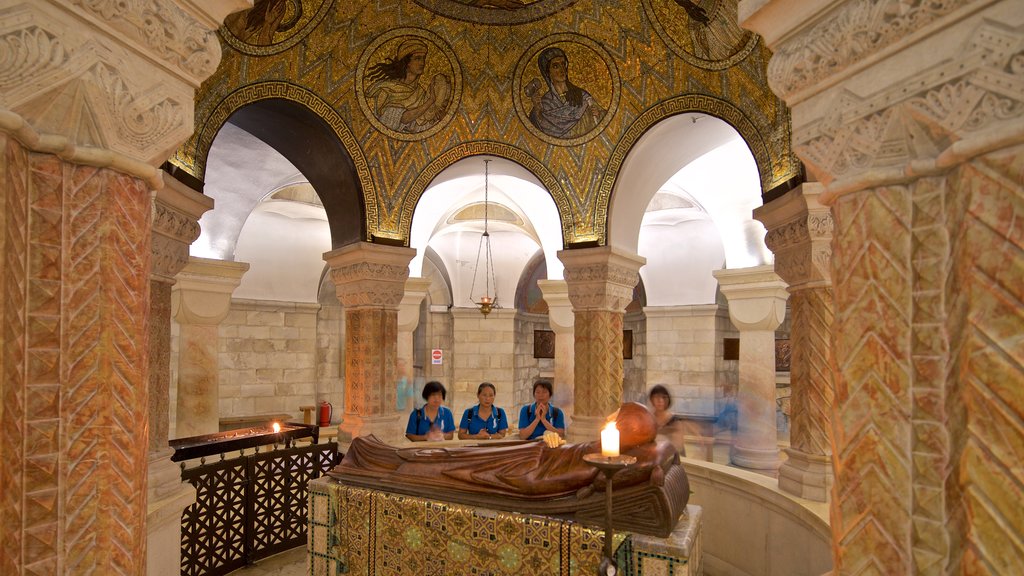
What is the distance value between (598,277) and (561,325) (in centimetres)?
295

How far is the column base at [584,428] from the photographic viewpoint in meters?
6.30

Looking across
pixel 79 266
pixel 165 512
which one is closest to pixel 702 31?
pixel 79 266

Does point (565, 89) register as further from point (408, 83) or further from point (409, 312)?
point (409, 312)

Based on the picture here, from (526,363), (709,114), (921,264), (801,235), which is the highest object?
(709,114)

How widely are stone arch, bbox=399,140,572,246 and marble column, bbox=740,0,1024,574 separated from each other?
4879 mm

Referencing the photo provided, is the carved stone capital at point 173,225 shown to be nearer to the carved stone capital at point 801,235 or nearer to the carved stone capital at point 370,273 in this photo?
the carved stone capital at point 370,273

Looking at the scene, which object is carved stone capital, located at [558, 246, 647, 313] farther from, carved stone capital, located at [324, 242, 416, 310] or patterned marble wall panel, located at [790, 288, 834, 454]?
patterned marble wall panel, located at [790, 288, 834, 454]

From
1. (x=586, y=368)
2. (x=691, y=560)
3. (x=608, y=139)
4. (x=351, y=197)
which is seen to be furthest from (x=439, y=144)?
(x=691, y=560)

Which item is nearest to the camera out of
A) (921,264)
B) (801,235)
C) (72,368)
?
(921,264)

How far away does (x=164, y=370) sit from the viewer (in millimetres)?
4344

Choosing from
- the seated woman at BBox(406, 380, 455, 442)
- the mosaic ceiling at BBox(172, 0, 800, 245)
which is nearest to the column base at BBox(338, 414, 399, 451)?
the seated woman at BBox(406, 380, 455, 442)

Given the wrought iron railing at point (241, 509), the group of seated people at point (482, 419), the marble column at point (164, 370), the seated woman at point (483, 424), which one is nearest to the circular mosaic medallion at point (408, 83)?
the marble column at point (164, 370)

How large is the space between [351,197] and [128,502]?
16.7ft

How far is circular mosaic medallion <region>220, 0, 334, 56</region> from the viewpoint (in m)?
4.79
